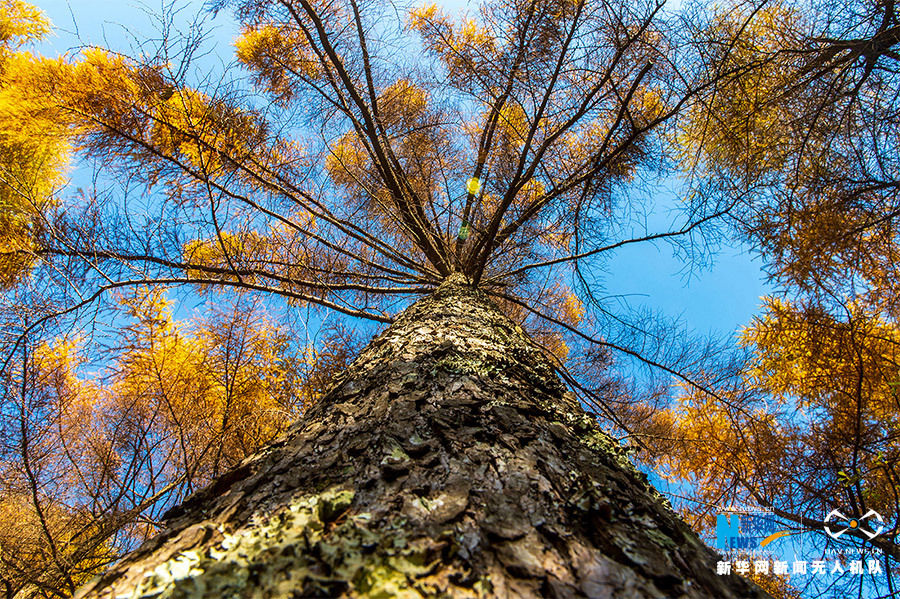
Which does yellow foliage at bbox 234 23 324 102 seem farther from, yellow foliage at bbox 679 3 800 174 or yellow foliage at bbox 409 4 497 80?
yellow foliage at bbox 679 3 800 174

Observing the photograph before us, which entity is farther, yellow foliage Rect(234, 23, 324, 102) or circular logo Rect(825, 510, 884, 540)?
yellow foliage Rect(234, 23, 324, 102)

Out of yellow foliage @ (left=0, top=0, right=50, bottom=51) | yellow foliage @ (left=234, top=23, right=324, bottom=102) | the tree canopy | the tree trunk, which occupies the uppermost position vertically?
yellow foliage @ (left=0, top=0, right=50, bottom=51)

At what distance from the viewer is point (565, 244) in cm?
435

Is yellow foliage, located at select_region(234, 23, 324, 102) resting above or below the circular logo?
above

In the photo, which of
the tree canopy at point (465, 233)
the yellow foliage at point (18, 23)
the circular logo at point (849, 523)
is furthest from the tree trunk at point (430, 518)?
the yellow foliage at point (18, 23)

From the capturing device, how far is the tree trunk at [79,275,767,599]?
19.8 inches

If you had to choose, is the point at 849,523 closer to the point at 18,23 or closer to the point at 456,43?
the point at 456,43

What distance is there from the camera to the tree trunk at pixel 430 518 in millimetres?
502

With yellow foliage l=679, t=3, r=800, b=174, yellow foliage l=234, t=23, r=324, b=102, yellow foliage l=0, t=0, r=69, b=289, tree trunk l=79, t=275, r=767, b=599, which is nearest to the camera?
tree trunk l=79, t=275, r=767, b=599

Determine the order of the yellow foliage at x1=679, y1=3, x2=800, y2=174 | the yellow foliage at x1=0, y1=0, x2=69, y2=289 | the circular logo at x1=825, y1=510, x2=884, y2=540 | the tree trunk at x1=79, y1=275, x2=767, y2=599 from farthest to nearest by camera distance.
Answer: the circular logo at x1=825, y1=510, x2=884, y2=540
the yellow foliage at x1=679, y1=3, x2=800, y2=174
the yellow foliage at x1=0, y1=0, x2=69, y2=289
the tree trunk at x1=79, y1=275, x2=767, y2=599

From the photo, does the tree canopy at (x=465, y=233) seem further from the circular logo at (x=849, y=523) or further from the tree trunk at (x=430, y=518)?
the tree trunk at (x=430, y=518)

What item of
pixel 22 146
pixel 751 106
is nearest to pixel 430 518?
pixel 751 106

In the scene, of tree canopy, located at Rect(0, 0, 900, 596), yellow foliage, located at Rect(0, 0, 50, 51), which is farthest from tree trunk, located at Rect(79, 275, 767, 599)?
yellow foliage, located at Rect(0, 0, 50, 51)

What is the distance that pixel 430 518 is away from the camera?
61 cm
